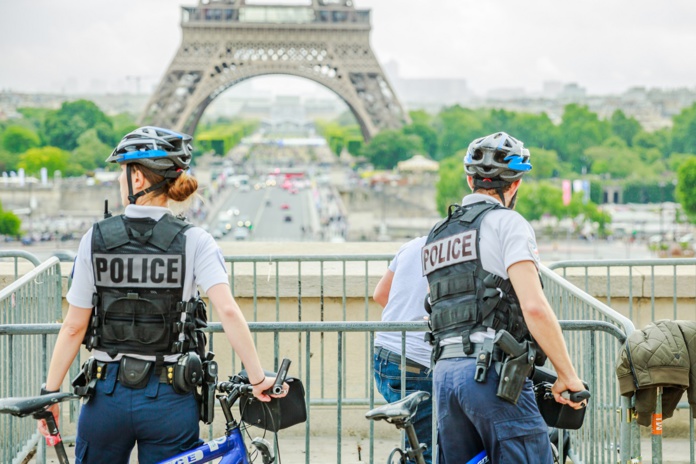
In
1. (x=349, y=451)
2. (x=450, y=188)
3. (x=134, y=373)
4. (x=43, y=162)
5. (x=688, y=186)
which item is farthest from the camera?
(x=43, y=162)

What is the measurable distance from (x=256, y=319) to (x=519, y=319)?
362 centimetres

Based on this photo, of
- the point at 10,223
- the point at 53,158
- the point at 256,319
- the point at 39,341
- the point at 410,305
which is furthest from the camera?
the point at 53,158

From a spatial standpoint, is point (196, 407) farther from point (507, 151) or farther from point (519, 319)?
point (507, 151)

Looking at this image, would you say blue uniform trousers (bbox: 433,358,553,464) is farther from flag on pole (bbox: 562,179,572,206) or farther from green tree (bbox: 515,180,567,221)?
green tree (bbox: 515,180,567,221)

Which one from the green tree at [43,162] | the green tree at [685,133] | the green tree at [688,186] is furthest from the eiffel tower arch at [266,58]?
the green tree at [685,133]

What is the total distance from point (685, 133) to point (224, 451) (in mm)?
96904

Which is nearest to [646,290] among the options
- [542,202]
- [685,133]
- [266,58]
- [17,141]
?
[542,202]

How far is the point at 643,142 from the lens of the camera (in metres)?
101

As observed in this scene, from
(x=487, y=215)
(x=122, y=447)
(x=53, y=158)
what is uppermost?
(x=53, y=158)

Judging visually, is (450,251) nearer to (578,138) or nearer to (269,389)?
(269,389)

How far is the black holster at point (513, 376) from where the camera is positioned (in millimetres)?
3768

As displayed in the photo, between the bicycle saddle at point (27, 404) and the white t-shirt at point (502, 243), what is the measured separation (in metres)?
1.33

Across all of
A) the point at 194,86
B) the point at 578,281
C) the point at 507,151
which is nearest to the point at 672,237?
the point at 194,86

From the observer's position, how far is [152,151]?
388 centimetres
